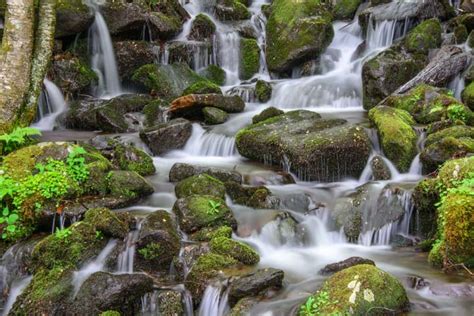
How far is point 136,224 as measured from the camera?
23.2 ft

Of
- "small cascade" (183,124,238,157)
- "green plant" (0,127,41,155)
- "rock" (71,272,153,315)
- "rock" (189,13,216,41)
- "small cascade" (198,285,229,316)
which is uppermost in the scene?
"rock" (189,13,216,41)

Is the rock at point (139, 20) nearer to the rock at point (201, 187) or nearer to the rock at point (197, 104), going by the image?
the rock at point (197, 104)

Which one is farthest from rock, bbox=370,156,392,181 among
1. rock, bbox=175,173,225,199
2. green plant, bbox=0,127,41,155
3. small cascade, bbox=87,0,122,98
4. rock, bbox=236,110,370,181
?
small cascade, bbox=87,0,122,98

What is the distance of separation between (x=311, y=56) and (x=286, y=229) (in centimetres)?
967

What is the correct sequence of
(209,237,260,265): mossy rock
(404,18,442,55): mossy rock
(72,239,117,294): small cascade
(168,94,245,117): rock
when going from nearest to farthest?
(72,239,117,294): small cascade → (209,237,260,265): mossy rock → (168,94,245,117): rock → (404,18,442,55): mossy rock

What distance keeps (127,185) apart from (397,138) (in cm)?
498

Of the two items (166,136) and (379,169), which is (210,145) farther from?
(379,169)

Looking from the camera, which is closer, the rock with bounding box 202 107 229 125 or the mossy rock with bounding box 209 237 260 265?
the mossy rock with bounding box 209 237 260 265

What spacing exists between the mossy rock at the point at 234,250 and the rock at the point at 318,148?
9.35 ft

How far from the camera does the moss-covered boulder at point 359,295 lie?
4613 mm

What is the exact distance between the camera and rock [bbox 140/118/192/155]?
10.9 m

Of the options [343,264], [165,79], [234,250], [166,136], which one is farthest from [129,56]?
[343,264]

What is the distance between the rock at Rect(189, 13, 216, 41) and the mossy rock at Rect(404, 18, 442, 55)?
6762 mm

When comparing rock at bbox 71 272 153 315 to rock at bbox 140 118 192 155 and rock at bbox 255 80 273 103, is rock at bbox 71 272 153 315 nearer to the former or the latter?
rock at bbox 140 118 192 155
